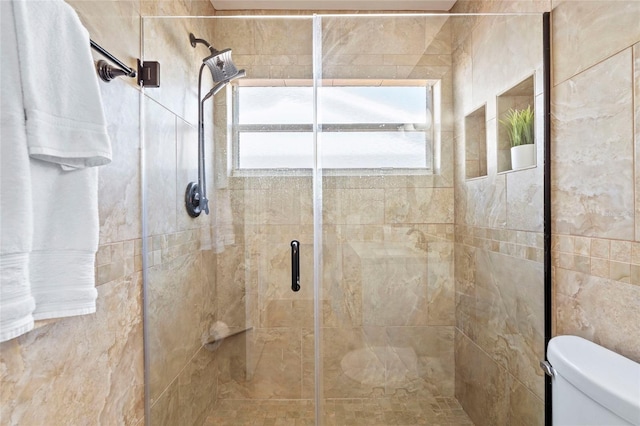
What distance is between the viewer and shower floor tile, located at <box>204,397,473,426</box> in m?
1.53

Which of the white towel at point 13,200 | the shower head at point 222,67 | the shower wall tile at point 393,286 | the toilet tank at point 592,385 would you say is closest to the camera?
the white towel at point 13,200

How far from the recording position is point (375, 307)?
160cm

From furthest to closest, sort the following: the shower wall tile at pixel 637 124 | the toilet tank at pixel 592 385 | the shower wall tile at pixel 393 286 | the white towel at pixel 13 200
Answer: the shower wall tile at pixel 393 286
the shower wall tile at pixel 637 124
the toilet tank at pixel 592 385
the white towel at pixel 13 200

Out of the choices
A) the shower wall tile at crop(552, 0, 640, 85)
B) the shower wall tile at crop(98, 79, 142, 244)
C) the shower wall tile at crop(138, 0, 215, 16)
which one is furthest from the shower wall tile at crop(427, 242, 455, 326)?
the shower wall tile at crop(138, 0, 215, 16)

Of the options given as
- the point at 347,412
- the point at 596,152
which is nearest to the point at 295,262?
the point at 347,412

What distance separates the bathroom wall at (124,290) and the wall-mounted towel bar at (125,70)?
0.05 metres

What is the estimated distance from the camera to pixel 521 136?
4.69 feet

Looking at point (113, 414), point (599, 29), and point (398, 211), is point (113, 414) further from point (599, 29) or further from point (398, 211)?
point (599, 29)

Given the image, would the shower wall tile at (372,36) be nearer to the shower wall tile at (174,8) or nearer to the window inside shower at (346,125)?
the window inside shower at (346,125)

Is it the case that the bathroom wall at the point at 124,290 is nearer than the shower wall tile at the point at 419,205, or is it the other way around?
the bathroom wall at the point at 124,290

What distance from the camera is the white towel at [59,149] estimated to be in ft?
2.19

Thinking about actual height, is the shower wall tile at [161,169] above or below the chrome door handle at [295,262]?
above

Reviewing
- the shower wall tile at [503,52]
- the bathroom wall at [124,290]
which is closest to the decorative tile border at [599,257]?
the shower wall tile at [503,52]

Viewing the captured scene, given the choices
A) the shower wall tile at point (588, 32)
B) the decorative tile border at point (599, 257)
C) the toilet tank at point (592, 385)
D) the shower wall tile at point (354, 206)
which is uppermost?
the shower wall tile at point (588, 32)
